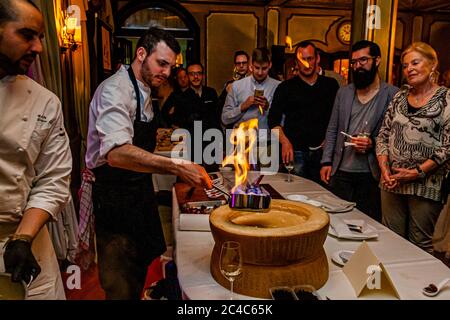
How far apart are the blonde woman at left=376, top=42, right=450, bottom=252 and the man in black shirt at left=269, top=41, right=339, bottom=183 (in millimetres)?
779

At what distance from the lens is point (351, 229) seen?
1.77 metres

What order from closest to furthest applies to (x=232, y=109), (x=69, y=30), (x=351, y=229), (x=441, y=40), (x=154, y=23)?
1. (x=351, y=229)
2. (x=69, y=30)
3. (x=232, y=109)
4. (x=154, y=23)
5. (x=441, y=40)

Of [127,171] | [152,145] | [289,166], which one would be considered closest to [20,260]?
[127,171]

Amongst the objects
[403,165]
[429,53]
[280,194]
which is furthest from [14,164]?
[429,53]

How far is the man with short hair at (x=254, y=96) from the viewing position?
12.5ft

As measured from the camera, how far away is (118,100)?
72.9 inches

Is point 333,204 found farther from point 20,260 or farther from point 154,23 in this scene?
point 154,23

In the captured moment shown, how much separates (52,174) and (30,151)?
0.13m

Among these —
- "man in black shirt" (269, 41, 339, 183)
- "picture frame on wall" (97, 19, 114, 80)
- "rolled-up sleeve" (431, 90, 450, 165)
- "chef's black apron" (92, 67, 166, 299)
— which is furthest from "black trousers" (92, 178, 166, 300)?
"picture frame on wall" (97, 19, 114, 80)

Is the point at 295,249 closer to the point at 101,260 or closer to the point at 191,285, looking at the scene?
the point at 191,285

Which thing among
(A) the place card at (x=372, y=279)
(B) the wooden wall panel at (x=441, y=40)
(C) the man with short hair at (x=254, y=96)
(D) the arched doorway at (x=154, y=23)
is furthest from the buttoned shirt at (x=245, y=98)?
(B) the wooden wall panel at (x=441, y=40)

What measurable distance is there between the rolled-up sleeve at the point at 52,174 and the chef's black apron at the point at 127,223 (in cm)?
50

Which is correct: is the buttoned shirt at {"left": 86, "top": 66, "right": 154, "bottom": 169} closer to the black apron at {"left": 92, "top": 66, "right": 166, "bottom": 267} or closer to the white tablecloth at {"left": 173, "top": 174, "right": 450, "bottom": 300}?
the black apron at {"left": 92, "top": 66, "right": 166, "bottom": 267}

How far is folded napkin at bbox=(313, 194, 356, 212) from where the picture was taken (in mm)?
2051
